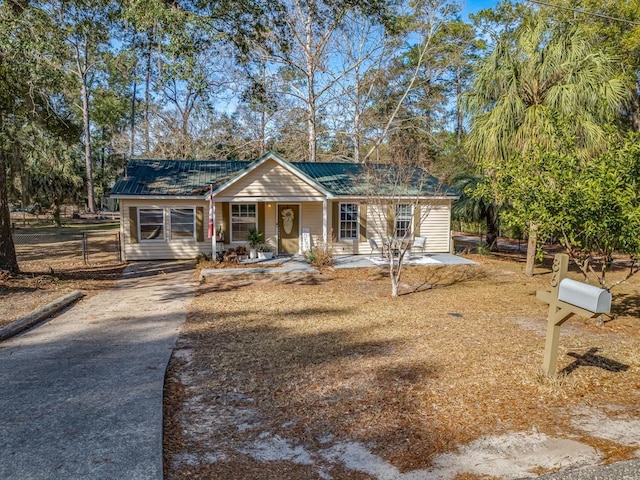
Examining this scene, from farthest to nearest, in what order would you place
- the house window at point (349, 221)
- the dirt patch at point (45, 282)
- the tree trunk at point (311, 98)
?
the tree trunk at point (311, 98) < the house window at point (349, 221) < the dirt patch at point (45, 282)

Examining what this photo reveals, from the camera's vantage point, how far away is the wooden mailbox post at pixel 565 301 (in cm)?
432

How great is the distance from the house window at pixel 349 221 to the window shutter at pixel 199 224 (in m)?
5.09

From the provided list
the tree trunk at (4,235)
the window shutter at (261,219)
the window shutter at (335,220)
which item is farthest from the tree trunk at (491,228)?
the tree trunk at (4,235)

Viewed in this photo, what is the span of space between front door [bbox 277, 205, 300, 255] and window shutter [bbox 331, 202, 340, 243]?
4.18 feet

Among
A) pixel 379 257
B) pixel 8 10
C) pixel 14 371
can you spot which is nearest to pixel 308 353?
pixel 14 371

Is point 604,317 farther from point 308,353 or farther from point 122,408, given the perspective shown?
point 122,408

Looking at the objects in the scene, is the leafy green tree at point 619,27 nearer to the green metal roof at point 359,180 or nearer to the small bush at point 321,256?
the green metal roof at point 359,180

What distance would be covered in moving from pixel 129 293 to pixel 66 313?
197 centimetres

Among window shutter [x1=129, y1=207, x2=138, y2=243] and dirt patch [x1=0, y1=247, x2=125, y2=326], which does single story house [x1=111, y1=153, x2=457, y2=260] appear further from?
dirt patch [x1=0, y1=247, x2=125, y2=326]

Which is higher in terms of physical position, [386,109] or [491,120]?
[386,109]

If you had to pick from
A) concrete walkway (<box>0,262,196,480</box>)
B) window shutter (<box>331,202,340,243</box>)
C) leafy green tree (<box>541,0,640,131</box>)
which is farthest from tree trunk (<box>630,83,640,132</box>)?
concrete walkway (<box>0,262,196,480</box>)

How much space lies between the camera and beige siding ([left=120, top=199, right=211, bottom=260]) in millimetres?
15461

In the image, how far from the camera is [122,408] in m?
4.43

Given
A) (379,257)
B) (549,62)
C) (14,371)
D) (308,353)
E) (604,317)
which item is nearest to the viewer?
(14,371)
